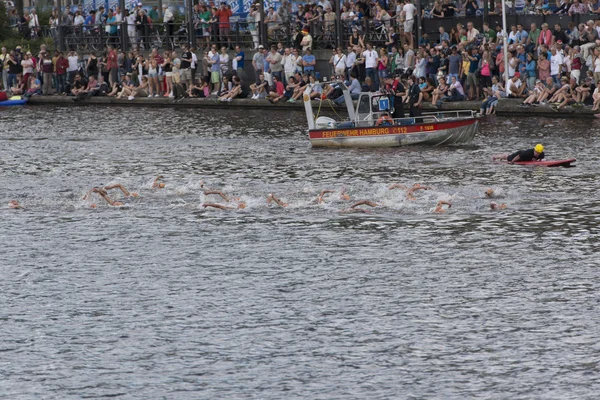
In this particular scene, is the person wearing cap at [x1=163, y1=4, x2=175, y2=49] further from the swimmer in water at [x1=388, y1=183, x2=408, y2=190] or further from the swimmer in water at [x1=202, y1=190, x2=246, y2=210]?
the swimmer in water at [x1=388, y1=183, x2=408, y2=190]

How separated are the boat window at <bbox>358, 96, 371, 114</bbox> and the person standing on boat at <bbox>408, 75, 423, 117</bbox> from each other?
1.41 metres

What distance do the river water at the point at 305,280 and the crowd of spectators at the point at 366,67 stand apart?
4618 millimetres

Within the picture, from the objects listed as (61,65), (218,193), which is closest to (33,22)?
(61,65)

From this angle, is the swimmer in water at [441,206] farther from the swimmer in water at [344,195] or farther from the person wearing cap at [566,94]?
the person wearing cap at [566,94]

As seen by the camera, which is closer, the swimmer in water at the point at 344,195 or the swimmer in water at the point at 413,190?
→ the swimmer in water at the point at 413,190

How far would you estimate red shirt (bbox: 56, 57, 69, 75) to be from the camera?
190 feet

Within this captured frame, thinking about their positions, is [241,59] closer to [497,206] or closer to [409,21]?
[409,21]

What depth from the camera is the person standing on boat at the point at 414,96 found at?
39719 millimetres

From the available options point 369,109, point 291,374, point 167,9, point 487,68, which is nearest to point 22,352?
point 291,374

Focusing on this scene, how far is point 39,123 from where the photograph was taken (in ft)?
164

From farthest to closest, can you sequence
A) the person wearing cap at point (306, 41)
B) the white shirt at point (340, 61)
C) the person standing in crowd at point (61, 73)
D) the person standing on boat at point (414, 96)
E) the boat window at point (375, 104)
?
the person standing in crowd at point (61, 73) < the person wearing cap at point (306, 41) < the white shirt at point (340, 61) < the person standing on boat at point (414, 96) < the boat window at point (375, 104)

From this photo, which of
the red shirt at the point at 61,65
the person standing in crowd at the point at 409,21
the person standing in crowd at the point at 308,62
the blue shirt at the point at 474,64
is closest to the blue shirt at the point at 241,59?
the person standing in crowd at the point at 308,62

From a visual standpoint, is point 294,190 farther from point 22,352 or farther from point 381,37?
point 381,37

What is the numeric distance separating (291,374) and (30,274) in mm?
8032
